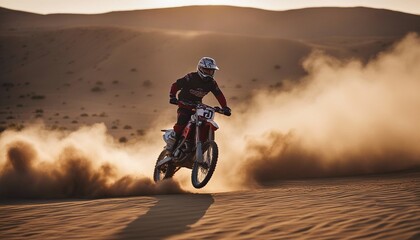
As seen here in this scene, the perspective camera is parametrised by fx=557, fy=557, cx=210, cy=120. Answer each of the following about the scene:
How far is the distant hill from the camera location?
133375 mm

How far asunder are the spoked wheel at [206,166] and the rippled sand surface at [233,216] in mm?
267

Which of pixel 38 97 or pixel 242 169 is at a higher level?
pixel 38 97

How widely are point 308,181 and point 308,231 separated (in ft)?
18.8

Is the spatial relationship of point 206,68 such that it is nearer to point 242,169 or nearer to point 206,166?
point 206,166

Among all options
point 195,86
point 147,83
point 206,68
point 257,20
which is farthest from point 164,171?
point 257,20

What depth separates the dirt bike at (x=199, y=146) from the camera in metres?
9.48

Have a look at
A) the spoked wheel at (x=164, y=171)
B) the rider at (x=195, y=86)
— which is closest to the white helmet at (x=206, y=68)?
the rider at (x=195, y=86)

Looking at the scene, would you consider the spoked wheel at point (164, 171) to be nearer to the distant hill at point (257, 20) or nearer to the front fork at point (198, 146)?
the front fork at point (198, 146)

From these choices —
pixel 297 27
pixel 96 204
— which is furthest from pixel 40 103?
pixel 297 27

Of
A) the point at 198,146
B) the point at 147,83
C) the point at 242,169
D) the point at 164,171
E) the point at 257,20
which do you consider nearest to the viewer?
the point at 198,146

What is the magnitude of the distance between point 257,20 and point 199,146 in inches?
5503

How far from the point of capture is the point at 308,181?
12.3 meters

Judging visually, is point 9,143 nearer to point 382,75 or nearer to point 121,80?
point 382,75

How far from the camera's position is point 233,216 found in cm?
756
